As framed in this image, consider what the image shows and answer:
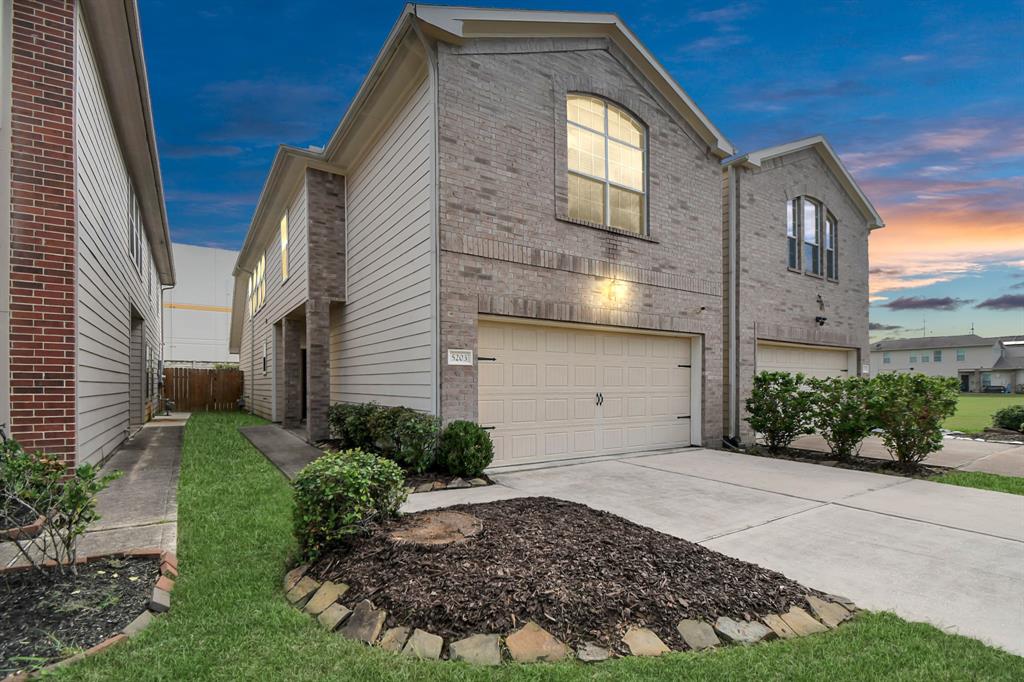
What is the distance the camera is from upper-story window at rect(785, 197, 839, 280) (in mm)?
12469

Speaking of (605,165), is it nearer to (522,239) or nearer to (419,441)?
(522,239)

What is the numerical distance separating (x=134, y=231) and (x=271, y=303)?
3.87 meters

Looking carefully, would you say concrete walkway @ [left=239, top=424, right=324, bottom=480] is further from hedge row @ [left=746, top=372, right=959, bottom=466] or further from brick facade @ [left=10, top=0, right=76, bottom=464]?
hedge row @ [left=746, top=372, right=959, bottom=466]

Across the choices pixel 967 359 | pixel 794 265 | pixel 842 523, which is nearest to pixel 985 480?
pixel 842 523

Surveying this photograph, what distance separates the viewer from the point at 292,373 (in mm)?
13414

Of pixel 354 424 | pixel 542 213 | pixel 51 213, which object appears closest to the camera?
pixel 51 213

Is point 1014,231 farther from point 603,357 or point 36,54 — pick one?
point 36,54

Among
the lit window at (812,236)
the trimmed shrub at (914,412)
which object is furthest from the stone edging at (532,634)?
the lit window at (812,236)

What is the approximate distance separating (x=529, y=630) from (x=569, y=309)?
19.1 ft

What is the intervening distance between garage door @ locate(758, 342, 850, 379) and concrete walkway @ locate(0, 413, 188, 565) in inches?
434

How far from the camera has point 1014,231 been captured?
13.6 meters

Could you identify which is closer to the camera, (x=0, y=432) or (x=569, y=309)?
(x=0, y=432)

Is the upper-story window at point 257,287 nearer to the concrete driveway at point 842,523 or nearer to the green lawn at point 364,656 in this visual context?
the concrete driveway at point 842,523

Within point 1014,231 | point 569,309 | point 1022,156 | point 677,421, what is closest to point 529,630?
point 569,309
